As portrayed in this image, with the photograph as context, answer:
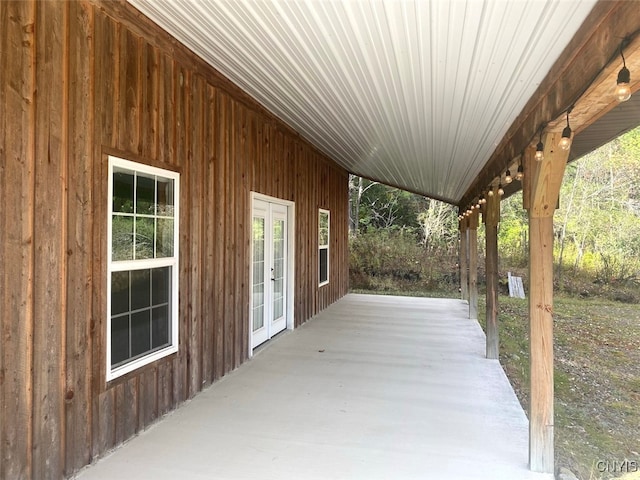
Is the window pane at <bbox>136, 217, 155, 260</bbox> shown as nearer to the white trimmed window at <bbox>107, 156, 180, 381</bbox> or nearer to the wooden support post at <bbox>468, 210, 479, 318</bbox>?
the white trimmed window at <bbox>107, 156, 180, 381</bbox>

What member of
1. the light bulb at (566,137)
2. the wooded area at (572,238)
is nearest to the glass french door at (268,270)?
the light bulb at (566,137)

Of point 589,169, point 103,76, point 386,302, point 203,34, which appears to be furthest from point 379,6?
point 589,169

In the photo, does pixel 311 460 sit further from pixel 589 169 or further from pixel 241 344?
pixel 589 169

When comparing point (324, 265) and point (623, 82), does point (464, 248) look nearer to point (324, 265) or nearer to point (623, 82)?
point (324, 265)

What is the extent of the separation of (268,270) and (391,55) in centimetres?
359

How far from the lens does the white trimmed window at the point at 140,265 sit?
277 centimetres

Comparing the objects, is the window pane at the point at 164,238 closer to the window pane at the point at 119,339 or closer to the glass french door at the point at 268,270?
the window pane at the point at 119,339

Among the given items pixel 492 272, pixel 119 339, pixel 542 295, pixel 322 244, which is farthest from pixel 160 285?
pixel 322 244

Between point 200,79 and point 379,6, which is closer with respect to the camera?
point 379,6

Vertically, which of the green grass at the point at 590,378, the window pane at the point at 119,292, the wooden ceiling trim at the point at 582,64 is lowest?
the green grass at the point at 590,378

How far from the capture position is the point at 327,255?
9062 mm

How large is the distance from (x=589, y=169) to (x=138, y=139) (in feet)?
53.2

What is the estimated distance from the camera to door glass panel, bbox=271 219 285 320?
19.7ft

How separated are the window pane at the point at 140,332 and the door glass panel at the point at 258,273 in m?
2.05
